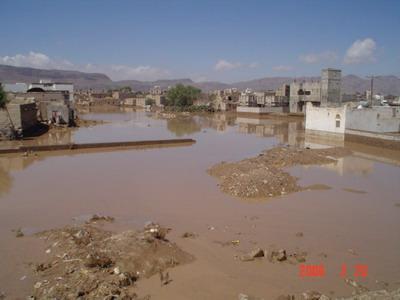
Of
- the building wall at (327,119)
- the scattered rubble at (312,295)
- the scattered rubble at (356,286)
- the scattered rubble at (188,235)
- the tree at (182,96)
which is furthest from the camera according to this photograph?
the tree at (182,96)

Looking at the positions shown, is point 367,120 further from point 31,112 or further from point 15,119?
point 31,112

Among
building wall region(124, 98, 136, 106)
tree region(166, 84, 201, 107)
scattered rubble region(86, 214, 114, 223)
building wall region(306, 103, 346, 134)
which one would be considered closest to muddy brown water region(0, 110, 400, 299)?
scattered rubble region(86, 214, 114, 223)

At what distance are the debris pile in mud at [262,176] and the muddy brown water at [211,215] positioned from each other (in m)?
0.48

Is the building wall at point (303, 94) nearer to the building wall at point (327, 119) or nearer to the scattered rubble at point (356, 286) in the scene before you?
the building wall at point (327, 119)

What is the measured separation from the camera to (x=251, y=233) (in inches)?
342

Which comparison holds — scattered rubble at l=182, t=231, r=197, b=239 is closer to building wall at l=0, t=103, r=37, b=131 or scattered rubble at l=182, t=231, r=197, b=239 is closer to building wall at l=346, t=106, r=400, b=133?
building wall at l=0, t=103, r=37, b=131

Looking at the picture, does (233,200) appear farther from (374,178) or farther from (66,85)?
(66,85)

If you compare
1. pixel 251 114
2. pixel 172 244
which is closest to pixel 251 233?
pixel 172 244

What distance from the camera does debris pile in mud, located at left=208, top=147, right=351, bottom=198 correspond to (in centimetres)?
1208

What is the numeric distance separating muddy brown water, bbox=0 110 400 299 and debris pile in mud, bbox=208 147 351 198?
48cm

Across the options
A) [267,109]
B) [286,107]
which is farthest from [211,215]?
[286,107]

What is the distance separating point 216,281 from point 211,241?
1.86 metres

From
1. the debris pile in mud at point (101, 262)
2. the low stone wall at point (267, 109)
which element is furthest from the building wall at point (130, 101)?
the debris pile in mud at point (101, 262)

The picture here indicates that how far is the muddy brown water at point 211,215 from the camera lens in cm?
637
